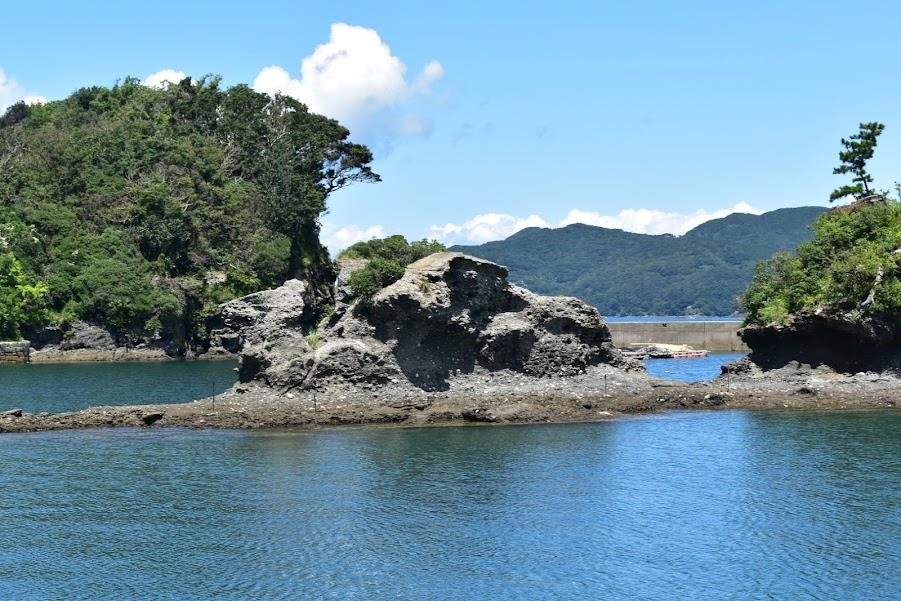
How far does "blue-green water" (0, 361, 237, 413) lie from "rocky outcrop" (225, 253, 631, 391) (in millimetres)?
7915

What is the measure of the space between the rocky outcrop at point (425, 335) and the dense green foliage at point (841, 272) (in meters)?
15.1

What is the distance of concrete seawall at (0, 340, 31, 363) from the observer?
326 ft

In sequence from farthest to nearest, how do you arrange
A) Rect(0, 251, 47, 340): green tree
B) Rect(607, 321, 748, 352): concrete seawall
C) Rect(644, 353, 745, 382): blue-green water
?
Rect(607, 321, 748, 352): concrete seawall → Rect(0, 251, 47, 340): green tree → Rect(644, 353, 745, 382): blue-green water

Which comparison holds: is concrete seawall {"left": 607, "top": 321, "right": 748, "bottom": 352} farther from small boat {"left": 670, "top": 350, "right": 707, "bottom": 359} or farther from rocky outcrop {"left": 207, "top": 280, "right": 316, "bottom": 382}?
rocky outcrop {"left": 207, "top": 280, "right": 316, "bottom": 382}

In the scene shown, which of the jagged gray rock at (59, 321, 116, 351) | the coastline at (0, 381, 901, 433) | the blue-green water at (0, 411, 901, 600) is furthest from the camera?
the jagged gray rock at (59, 321, 116, 351)

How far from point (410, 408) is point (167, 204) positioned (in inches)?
2763

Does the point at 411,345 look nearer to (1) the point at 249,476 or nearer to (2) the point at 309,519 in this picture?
(1) the point at 249,476

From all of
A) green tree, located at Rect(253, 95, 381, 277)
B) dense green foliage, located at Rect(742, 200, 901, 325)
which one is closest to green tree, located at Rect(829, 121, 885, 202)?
dense green foliage, located at Rect(742, 200, 901, 325)

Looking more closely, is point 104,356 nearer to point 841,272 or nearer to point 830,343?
point 830,343

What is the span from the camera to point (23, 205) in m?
113

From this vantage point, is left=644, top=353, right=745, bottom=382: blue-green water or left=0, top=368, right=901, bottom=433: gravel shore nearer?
left=0, top=368, right=901, bottom=433: gravel shore

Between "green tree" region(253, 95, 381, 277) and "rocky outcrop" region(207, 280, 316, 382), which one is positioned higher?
"green tree" region(253, 95, 381, 277)

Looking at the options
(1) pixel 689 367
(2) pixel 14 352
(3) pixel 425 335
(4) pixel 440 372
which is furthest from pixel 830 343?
(2) pixel 14 352

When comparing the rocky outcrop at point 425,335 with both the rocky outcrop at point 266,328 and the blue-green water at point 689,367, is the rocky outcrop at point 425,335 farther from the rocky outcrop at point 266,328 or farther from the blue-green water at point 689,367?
the blue-green water at point 689,367
